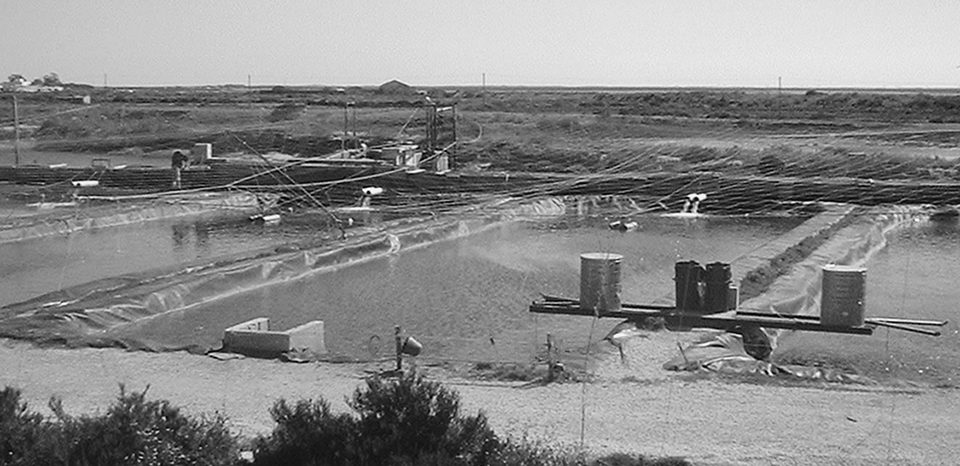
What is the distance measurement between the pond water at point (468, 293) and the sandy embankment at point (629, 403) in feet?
3.18

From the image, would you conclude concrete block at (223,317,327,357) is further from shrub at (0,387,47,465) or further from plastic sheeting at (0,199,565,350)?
shrub at (0,387,47,465)

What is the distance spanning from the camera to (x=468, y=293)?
1030cm

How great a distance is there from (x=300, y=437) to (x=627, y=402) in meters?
2.13

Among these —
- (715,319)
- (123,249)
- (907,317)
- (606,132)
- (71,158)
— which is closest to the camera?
(715,319)

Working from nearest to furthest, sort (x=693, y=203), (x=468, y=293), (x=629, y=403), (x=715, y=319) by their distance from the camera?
(x=629, y=403) < (x=715, y=319) < (x=468, y=293) < (x=693, y=203)

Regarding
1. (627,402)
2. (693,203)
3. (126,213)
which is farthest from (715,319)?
(126,213)

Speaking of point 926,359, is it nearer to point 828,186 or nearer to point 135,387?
point 135,387

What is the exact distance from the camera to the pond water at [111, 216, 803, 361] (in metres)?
8.29

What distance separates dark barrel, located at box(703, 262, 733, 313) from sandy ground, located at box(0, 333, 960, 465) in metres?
1.00

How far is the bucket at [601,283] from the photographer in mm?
8055

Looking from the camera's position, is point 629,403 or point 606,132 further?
point 606,132

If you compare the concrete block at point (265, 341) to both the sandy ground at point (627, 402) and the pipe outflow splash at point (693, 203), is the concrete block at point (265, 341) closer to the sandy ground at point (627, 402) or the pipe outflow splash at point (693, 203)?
the sandy ground at point (627, 402)

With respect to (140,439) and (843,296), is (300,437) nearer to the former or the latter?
(140,439)

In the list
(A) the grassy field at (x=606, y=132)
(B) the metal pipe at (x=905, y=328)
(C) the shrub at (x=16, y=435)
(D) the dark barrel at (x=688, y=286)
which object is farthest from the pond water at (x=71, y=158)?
(C) the shrub at (x=16, y=435)
